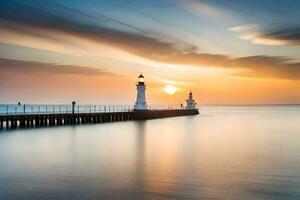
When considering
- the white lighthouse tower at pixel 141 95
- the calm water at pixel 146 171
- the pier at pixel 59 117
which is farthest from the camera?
the white lighthouse tower at pixel 141 95

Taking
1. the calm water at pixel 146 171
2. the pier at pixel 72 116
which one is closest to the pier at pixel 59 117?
the pier at pixel 72 116

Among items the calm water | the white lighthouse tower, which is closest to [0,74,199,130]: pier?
the white lighthouse tower

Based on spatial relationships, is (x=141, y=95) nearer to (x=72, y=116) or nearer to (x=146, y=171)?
(x=72, y=116)

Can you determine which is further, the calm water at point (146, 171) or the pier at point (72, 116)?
the pier at point (72, 116)

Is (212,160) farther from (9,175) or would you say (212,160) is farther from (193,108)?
(193,108)

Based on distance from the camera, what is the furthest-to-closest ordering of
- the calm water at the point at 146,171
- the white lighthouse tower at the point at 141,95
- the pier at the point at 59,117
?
the white lighthouse tower at the point at 141,95 < the pier at the point at 59,117 < the calm water at the point at 146,171

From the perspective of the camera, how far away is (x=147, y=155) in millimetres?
18922

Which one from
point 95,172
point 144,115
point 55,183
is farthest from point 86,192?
point 144,115

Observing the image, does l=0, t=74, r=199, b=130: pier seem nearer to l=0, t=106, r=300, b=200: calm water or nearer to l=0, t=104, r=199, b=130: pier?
l=0, t=104, r=199, b=130: pier

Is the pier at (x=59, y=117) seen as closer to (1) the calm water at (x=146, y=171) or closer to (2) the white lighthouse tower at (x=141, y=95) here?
(2) the white lighthouse tower at (x=141, y=95)

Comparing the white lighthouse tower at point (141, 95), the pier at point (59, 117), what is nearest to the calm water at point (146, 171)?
the pier at point (59, 117)

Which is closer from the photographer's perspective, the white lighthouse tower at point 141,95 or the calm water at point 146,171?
the calm water at point 146,171

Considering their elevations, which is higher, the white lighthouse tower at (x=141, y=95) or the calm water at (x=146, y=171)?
the white lighthouse tower at (x=141, y=95)

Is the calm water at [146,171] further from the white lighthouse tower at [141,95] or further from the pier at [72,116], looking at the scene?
the white lighthouse tower at [141,95]
